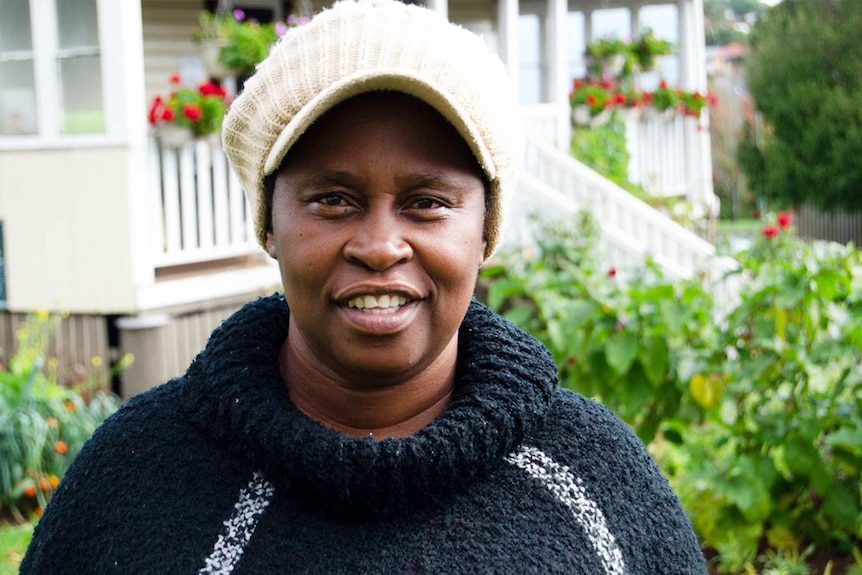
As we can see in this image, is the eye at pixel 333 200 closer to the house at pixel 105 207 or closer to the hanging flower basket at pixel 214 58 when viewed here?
the house at pixel 105 207

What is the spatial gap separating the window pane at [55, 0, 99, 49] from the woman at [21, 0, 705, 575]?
5.81m

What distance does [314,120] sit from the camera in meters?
1.47

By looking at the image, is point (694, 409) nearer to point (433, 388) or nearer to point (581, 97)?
point (433, 388)

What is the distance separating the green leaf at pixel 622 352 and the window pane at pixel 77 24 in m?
4.39

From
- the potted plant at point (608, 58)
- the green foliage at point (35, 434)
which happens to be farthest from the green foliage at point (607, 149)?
the green foliage at point (35, 434)

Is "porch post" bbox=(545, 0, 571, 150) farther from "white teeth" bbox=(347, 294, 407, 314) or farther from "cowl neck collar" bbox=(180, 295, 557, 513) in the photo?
"white teeth" bbox=(347, 294, 407, 314)

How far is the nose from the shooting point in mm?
1479

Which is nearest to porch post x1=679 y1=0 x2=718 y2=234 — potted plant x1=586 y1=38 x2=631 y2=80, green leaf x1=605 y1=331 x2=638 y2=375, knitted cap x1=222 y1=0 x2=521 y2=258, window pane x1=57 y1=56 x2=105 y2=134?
potted plant x1=586 y1=38 x2=631 y2=80

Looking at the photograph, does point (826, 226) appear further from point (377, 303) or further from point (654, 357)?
point (377, 303)

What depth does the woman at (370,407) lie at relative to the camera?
1.50 metres

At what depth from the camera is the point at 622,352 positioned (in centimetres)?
400

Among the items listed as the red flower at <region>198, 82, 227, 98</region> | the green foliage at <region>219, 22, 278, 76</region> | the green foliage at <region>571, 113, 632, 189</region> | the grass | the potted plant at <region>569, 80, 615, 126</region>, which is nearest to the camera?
the grass

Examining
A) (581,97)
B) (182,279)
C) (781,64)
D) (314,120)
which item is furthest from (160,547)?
(781,64)

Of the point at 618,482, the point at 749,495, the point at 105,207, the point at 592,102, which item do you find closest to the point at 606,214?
the point at 592,102
